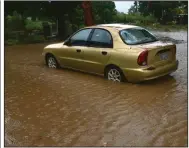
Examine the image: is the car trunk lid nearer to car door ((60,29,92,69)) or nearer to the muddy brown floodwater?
the muddy brown floodwater

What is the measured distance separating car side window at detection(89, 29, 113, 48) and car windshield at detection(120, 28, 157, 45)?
1.24 ft

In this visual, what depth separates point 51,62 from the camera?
10.1 metres

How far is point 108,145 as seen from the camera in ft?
14.9

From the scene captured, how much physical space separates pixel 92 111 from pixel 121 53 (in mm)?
2283

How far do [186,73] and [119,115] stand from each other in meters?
3.87

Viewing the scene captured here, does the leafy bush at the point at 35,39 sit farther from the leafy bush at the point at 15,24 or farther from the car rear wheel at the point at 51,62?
the car rear wheel at the point at 51,62

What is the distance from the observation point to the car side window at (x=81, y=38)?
28.9ft

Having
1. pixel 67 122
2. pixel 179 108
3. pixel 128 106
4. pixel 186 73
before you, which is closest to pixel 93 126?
pixel 67 122

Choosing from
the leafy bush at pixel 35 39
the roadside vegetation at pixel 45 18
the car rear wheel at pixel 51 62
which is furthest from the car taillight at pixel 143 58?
the leafy bush at pixel 35 39

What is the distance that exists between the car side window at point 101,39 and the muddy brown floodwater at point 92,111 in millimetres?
921

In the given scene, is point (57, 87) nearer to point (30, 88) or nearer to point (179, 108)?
point (30, 88)

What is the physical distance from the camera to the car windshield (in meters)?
7.96

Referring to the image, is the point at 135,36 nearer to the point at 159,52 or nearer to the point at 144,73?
the point at 159,52

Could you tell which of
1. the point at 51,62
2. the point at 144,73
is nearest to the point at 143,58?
the point at 144,73
